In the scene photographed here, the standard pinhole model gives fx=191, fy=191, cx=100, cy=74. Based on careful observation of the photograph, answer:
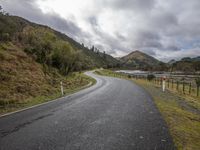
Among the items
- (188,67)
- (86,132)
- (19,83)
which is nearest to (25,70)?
(19,83)

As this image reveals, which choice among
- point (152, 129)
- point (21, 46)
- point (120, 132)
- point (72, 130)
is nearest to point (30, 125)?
point (72, 130)

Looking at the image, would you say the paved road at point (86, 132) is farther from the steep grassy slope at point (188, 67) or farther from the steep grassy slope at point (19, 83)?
the steep grassy slope at point (188, 67)

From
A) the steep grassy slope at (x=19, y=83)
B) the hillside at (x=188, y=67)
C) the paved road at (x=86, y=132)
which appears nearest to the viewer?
the paved road at (x=86, y=132)

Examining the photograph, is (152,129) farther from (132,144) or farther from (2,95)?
(2,95)

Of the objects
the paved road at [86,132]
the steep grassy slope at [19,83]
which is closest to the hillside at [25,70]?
the steep grassy slope at [19,83]

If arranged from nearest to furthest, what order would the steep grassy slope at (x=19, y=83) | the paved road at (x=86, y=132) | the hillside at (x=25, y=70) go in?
the paved road at (x=86, y=132) → the steep grassy slope at (x=19, y=83) → the hillside at (x=25, y=70)

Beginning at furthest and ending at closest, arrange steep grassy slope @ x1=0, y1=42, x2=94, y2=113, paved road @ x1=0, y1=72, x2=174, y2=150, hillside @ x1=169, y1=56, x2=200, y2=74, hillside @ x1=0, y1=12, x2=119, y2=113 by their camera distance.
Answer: hillside @ x1=169, y1=56, x2=200, y2=74
hillside @ x1=0, y1=12, x2=119, y2=113
steep grassy slope @ x1=0, y1=42, x2=94, y2=113
paved road @ x1=0, y1=72, x2=174, y2=150

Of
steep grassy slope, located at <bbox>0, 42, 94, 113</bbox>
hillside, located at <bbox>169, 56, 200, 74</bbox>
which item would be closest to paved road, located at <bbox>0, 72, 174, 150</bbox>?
steep grassy slope, located at <bbox>0, 42, 94, 113</bbox>

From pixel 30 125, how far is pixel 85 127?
181cm

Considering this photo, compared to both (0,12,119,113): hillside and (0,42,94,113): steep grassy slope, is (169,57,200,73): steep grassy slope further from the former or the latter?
(0,42,94,113): steep grassy slope

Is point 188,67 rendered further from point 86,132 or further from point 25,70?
point 86,132

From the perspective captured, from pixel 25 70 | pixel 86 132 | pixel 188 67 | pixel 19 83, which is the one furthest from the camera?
pixel 188 67

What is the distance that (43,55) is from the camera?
84.5 feet

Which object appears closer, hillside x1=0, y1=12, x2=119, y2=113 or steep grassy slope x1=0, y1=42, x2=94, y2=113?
steep grassy slope x1=0, y1=42, x2=94, y2=113
